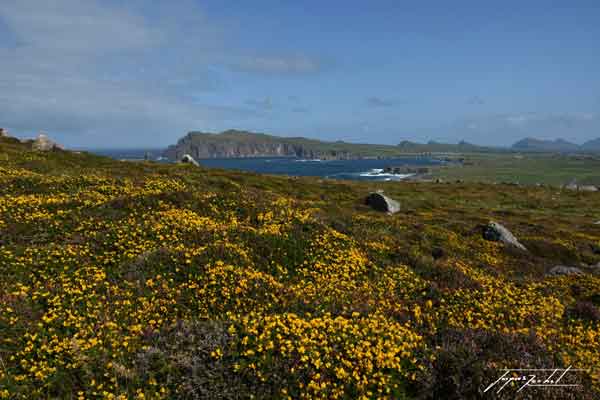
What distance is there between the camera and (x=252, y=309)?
1102 centimetres

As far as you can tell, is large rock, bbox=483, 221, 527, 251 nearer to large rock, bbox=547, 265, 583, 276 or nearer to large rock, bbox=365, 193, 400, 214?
large rock, bbox=547, 265, 583, 276

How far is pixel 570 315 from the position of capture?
533 inches

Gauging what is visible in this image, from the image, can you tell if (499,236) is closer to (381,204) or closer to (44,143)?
(381,204)

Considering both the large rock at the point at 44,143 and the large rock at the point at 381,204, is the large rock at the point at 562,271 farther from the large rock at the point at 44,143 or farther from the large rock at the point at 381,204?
the large rock at the point at 44,143

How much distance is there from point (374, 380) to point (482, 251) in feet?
64.5

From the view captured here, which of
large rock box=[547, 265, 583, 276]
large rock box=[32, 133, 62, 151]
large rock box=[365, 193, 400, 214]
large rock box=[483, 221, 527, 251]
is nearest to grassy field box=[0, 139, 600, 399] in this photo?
large rock box=[547, 265, 583, 276]

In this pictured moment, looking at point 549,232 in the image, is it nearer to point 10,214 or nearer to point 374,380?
point 374,380

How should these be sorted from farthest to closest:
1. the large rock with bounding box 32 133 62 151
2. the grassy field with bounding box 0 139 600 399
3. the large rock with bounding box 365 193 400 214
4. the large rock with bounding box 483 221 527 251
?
the large rock with bounding box 32 133 62 151
the large rock with bounding box 365 193 400 214
the large rock with bounding box 483 221 527 251
the grassy field with bounding box 0 139 600 399

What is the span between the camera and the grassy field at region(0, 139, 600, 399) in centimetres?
784

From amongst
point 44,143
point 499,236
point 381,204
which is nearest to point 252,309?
point 499,236

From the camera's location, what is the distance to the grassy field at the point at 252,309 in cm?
784

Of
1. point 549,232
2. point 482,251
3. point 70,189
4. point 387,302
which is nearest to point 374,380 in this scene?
point 387,302

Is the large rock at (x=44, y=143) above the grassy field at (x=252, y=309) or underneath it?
above

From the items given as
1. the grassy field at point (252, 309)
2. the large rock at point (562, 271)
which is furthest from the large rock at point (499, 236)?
the large rock at point (562, 271)
